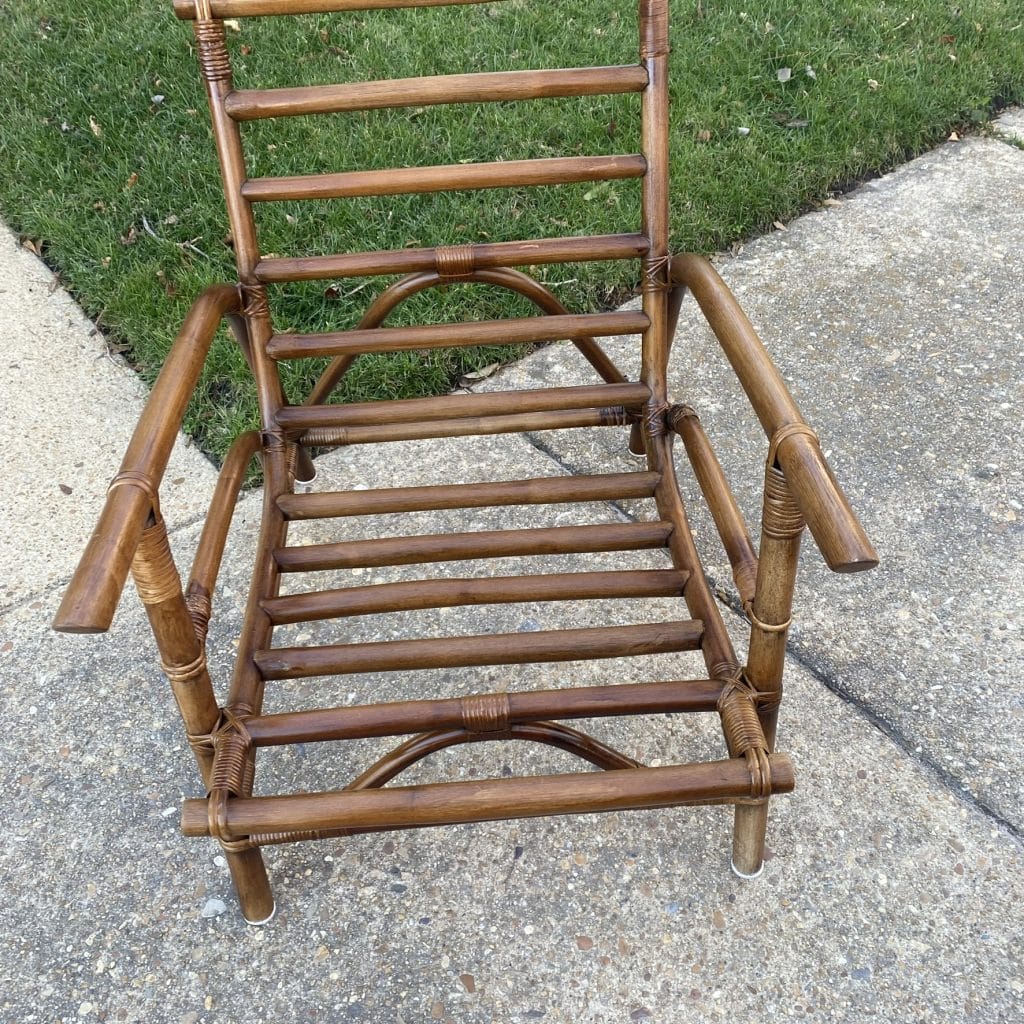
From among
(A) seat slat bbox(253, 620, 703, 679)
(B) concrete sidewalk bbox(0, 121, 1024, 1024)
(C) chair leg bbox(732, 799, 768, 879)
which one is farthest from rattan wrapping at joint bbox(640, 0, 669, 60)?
(C) chair leg bbox(732, 799, 768, 879)

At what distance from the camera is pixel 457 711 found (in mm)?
1317

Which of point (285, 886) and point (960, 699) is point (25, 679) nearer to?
point (285, 886)

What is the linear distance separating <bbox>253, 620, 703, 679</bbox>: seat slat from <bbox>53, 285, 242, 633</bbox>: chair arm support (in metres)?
0.36

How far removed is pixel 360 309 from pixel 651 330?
992mm

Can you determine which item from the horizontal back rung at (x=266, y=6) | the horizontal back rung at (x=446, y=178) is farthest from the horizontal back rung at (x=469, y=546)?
the horizontal back rung at (x=266, y=6)

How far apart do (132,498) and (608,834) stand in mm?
834

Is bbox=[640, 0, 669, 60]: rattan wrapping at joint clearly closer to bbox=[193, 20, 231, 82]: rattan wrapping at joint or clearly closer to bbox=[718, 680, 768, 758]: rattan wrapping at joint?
bbox=[193, 20, 231, 82]: rattan wrapping at joint

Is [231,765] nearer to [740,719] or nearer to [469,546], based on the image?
[469,546]

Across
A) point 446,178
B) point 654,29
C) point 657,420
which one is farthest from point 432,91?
point 657,420

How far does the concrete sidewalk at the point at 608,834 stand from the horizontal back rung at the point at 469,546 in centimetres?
28

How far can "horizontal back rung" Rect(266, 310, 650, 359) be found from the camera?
171 cm

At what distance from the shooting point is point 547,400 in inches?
68.7

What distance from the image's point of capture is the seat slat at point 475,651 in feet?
4.55

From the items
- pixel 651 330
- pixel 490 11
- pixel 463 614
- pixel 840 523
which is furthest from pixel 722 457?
pixel 490 11
